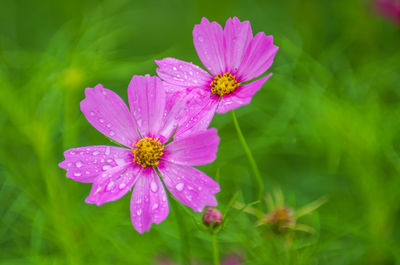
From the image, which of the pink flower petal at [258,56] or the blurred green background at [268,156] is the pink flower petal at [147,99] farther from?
the blurred green background at [268,156]

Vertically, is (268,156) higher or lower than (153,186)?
higher

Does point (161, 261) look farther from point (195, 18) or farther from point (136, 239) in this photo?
point (195, 18)

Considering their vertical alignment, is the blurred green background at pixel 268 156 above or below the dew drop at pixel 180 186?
above

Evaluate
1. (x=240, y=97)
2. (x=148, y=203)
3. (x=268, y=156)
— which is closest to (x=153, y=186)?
(x=148, y=203)

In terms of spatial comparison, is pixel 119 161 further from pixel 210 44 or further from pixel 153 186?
pixel 210 44

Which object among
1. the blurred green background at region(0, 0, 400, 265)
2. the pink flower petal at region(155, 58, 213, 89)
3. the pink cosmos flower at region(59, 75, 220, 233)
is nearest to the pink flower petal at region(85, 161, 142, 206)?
the pink cosmos flower at region(59, 75, 220, 233)

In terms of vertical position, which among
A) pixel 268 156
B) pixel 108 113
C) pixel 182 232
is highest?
pixel 268 156

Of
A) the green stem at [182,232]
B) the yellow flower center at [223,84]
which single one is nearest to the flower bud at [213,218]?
the green stem at [182,232]
